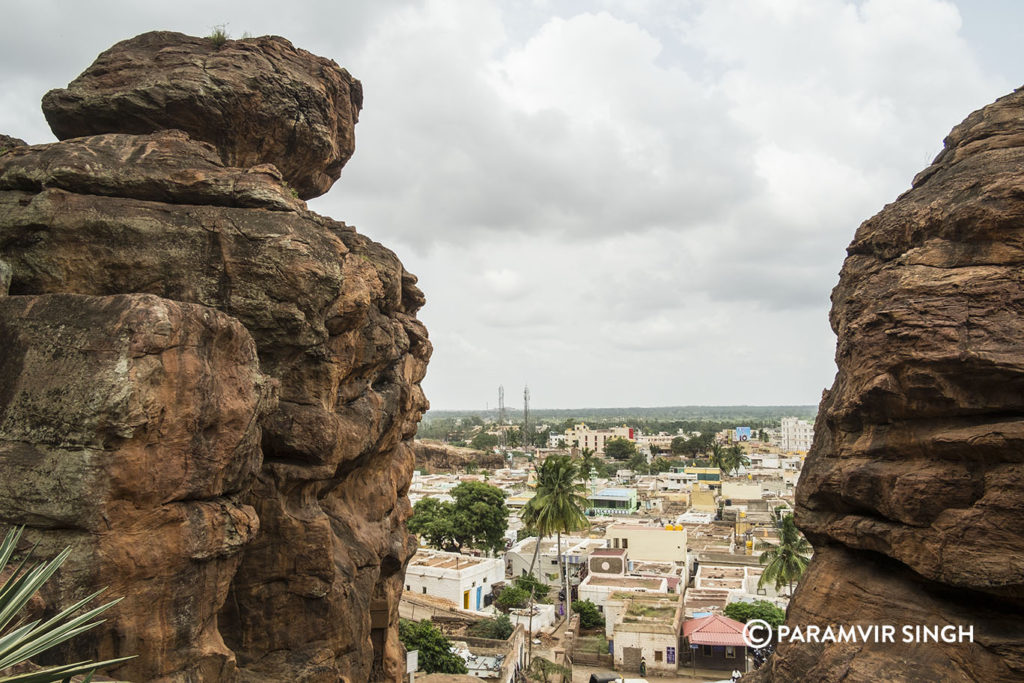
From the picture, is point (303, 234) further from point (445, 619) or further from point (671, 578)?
point (671, 578)

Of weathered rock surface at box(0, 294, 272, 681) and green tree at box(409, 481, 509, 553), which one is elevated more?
weathered rock surface at box(0, 294, 272, 681)

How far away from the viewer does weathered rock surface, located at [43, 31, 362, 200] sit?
57.2 ft

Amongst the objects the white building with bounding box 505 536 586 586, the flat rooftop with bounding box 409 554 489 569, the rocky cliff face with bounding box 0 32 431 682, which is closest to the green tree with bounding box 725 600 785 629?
the white building with bounding box 505 536 586 586

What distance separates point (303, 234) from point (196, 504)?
6180 mm

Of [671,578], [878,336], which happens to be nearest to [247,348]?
[878,336]

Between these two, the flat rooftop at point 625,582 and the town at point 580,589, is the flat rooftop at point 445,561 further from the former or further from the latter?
the flat rooftop at point 625,582

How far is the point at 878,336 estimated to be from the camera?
13.6 m

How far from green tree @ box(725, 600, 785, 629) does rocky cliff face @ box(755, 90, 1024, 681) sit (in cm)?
3566

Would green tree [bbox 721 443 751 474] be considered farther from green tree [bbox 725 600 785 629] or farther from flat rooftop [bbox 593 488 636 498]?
green tree [bbox 725 600 785 629]

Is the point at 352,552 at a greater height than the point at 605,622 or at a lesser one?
greater

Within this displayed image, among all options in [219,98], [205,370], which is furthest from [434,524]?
[205,370]

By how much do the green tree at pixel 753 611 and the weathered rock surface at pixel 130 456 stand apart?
138ft

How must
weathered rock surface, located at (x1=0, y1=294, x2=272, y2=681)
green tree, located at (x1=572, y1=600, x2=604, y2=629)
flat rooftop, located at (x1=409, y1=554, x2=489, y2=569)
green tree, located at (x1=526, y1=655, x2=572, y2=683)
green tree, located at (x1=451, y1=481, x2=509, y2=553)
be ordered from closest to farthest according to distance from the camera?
weathered rock surface, located at (x1=0, y1=294, x2=272, y2=681), green tree, located at (x1=526, y1=655, x2=572, y2=683), green tree, located at (x1=572, y1=600, x2=604, y2=629), flat rooftop, located at (x1=409, y1=554, x2=489, y2=569), green tree, located at (x1=451, y1=481, x2=509, y2=553)

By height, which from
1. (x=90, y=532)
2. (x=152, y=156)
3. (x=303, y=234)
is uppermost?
(x=152, y=156)
